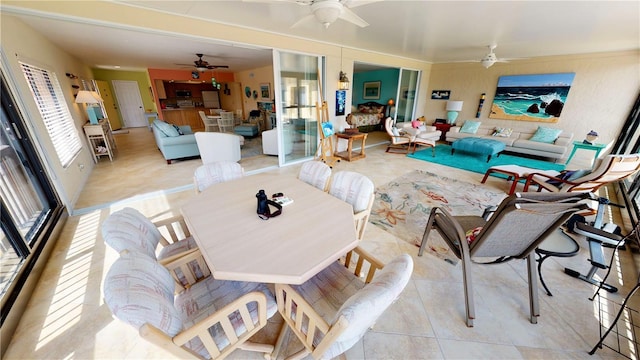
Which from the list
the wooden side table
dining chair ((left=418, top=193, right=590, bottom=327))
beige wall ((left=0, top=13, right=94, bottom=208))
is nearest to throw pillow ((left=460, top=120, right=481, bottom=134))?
the wooden side table

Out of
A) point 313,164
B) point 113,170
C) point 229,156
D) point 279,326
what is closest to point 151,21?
point 229,156

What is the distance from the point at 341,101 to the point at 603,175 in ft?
13.6

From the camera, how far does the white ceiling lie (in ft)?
7.97

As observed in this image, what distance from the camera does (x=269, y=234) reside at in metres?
1.30

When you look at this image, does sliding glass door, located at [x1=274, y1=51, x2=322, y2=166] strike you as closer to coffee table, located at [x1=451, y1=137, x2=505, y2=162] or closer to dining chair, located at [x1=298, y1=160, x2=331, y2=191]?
dining chair, located at [x1=298, y1=160, x2=331, y2=191]

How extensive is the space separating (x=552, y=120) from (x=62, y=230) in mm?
9377

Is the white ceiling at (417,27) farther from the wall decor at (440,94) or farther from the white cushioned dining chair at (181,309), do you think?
the white cushioned dining chair at (181,309)

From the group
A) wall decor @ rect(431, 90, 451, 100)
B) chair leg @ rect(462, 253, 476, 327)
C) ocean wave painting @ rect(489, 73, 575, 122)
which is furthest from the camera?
wall decor @ rect(431, 90, 451, 100)

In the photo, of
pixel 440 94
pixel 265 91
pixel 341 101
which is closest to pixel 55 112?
pixel 341 101

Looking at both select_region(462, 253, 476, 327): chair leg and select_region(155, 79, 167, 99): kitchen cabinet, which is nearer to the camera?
select_region(462, 253, 476, 327): chair leg

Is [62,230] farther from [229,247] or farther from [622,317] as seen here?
[622,317]

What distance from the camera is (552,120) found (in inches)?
215

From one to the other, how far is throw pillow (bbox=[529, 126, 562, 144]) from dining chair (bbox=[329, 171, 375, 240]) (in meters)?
6.15

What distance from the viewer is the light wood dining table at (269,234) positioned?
1058mm
